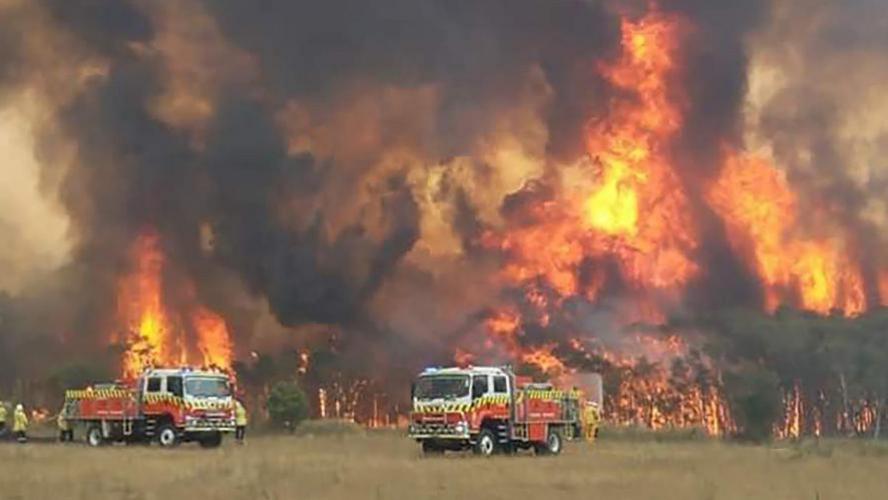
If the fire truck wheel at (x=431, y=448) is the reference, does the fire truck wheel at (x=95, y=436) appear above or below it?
above

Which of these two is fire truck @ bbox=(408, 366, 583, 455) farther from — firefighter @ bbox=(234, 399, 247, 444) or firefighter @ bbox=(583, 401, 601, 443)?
firefighter @ bbox=(583, 401, 601, 443)

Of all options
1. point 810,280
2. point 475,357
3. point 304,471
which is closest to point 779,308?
point 810,280

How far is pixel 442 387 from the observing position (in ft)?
119

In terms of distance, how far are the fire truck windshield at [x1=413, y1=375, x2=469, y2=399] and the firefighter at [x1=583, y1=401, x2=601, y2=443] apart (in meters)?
15.6

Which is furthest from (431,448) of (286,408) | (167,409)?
(286,408)

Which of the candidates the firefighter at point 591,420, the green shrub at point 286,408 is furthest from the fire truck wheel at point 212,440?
the green shrub at point 286,408

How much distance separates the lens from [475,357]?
245 ft

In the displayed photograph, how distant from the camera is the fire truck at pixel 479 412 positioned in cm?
3581

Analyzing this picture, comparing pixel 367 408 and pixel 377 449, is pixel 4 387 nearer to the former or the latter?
pixel 367 408

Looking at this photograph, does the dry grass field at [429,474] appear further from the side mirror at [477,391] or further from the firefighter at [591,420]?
the firefighter at [591,420]

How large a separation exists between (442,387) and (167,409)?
10931 mm

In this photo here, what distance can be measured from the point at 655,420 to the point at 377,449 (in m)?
39.2

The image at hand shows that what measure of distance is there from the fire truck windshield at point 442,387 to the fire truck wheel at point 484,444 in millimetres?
1231

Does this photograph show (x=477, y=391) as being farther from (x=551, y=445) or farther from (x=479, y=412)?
(x=551, y=445)
